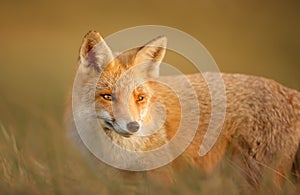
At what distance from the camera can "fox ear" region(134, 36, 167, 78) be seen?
564cm

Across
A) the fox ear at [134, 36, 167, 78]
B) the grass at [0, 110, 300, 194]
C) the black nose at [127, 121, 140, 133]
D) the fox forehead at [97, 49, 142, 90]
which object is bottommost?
the grass at [0, 110, 300, 194]

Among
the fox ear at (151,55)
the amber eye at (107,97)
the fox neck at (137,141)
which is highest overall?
the fox ear at (151,55)

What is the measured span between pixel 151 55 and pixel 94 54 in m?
0.39

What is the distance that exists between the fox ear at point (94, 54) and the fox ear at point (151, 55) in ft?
0.68

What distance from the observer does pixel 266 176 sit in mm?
4398

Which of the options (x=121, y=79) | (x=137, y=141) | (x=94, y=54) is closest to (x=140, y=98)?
(x=121, y=79)

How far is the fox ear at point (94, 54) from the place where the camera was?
5.50 m

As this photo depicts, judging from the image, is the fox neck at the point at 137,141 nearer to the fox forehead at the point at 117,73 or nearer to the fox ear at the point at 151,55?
the fox forehead at the point at 117,73

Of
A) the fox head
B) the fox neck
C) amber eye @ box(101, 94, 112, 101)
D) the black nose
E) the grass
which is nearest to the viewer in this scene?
the grass

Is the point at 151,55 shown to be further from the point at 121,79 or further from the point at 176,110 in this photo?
the point at 176,110

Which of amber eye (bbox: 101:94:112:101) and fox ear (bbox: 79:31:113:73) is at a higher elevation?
fox ear (bbox: 79:31:113:73)

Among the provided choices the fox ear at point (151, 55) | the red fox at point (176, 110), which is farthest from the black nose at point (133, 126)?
the fox ear at point (151, 55)

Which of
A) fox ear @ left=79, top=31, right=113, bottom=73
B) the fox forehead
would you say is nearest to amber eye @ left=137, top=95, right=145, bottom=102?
the fox forehead

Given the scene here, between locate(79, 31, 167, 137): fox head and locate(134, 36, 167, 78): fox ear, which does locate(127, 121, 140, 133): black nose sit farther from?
locate(134, 36, 167, 78): fox ear
